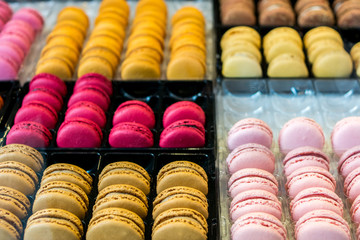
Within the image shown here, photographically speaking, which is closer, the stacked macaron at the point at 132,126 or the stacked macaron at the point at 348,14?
the stacked macaron at the point at 132,126

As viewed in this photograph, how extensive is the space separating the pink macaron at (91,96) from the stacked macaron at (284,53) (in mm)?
782

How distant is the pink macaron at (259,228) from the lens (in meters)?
1.39

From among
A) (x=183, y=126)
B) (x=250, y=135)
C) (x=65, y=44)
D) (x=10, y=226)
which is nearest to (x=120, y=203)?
(x=10, y=226)

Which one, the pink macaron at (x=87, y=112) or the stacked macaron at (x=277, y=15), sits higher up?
the stacked macaron at (x=277, y=15)

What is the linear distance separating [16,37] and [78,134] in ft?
3.02

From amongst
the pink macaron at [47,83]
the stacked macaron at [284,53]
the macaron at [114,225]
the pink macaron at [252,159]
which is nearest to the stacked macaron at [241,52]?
the stacked macaron at [284,53]

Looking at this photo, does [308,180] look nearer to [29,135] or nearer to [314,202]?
[314,202]

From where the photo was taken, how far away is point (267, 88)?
2.18 meters

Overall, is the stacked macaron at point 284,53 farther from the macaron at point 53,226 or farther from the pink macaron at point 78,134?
the macaron at point 53,226

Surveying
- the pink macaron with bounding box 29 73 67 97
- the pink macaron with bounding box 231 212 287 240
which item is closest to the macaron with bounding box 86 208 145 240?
the pink macaron with bounding box 231 212 287 240

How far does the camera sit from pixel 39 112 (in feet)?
6.19

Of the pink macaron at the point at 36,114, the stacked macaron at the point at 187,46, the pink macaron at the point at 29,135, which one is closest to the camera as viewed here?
the pink macaron at the point at 29,135

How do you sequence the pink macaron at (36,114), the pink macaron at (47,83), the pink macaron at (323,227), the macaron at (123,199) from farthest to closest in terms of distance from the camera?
the pink macaron at (47,83), the pink macaron at (36,114), the macaron at (123,199), the pink macaron at (323,227)

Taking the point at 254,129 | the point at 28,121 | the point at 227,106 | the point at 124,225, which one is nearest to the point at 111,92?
the point at 28,121
